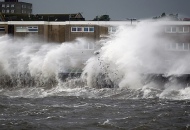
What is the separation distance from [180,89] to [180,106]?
559cm

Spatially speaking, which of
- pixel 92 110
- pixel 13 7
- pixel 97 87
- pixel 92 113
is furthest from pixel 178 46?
pixel 13 7

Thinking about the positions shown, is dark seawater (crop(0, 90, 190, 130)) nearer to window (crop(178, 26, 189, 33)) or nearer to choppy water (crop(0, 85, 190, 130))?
choppy water (crop(0, 85, 190, 130))

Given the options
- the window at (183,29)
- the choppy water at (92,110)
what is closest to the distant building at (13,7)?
the window at (183,29)

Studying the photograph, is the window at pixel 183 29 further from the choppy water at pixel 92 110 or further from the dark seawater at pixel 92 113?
the dark seawater at pixel 92 113

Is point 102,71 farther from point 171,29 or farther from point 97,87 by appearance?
point 171,29

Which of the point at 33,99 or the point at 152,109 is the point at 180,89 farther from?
the point at 33,99

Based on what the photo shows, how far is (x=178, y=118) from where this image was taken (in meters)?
19.1

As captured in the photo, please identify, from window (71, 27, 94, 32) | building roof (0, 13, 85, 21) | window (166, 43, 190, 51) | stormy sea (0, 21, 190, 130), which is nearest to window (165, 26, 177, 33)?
window (166, 43, 190, 51)

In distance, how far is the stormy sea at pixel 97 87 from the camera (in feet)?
61.9

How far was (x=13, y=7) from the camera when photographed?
430 ft

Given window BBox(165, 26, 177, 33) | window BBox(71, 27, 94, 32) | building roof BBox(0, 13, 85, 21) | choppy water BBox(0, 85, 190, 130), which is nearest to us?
choppy water BBox(0, 85, 190, 130)

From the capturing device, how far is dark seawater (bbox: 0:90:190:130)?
1784 cm

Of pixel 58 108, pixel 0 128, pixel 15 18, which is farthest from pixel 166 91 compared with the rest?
pixel 15 18

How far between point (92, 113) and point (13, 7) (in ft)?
377
